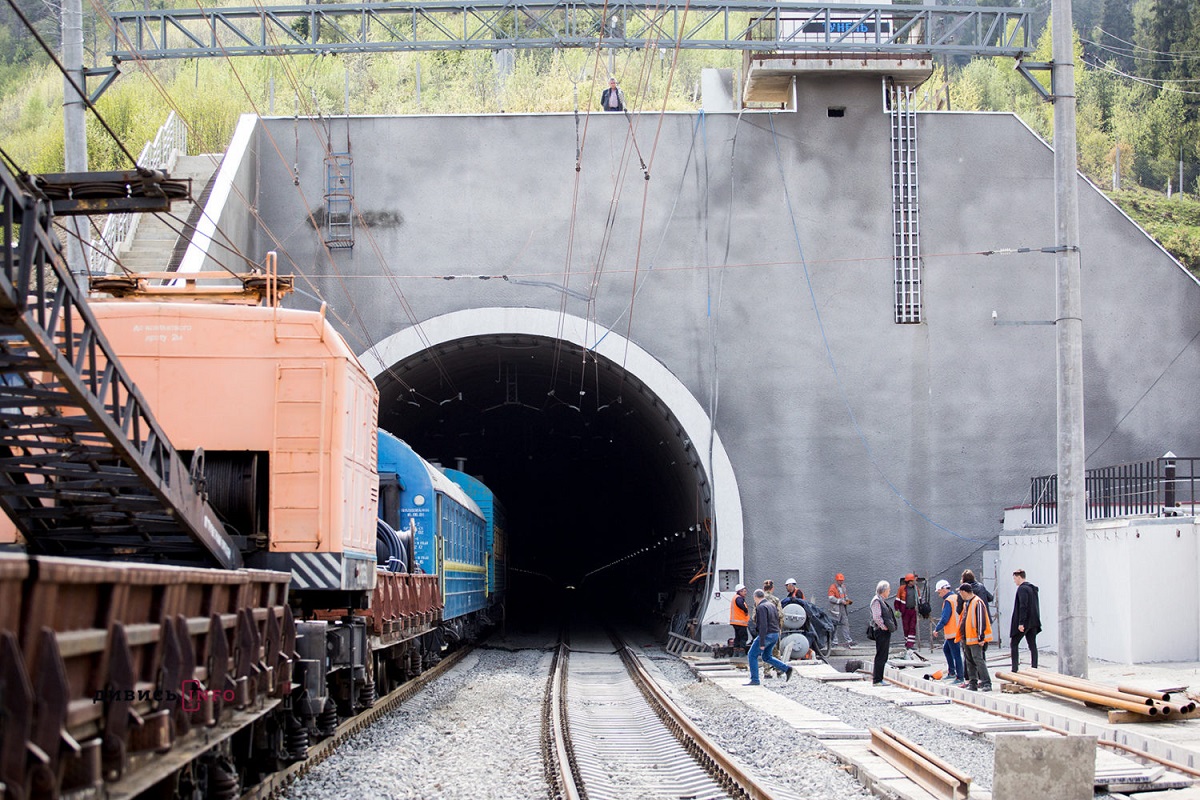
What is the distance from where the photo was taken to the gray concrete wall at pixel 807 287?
25.2 metres

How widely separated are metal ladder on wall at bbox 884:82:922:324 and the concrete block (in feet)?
58.5

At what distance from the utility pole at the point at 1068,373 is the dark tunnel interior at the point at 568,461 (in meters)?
10.2

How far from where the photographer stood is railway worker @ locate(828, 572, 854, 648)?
2367cm

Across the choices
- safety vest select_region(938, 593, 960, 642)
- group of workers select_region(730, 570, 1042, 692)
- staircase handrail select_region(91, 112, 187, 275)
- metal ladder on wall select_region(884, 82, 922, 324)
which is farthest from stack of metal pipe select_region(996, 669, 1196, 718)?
staircase handrail select_region(91, 112, 187, 275)

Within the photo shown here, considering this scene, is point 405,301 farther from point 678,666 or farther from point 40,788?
point 40,788

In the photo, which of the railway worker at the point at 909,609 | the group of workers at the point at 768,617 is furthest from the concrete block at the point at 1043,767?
the railway worker at the point at 909,609

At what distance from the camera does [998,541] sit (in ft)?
82.2

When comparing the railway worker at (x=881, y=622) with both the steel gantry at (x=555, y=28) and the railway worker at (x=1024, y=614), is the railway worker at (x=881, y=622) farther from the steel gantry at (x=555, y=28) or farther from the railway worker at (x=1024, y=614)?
the steel gantry at (x=555, y=28)

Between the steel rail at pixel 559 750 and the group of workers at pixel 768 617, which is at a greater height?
the group of workers at pixel 768 617

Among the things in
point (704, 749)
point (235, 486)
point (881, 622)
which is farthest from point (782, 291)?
point (235, 486)

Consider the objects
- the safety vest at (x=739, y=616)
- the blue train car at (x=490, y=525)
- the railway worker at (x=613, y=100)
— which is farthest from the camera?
the blue train car at (x=490, y=525)

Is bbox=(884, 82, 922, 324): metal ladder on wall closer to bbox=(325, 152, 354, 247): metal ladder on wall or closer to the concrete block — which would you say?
bbox=(325, 152, 354, 247): metal ladder on wall

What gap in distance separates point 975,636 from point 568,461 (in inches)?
1198

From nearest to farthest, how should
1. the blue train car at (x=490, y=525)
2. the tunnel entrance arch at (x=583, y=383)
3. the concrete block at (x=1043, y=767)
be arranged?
1. the concrete block at (x=1043, y=767)
2. the tunnel entrance arch at (x=583, y=383)
3. the blue train car at (x=490, y=525)
